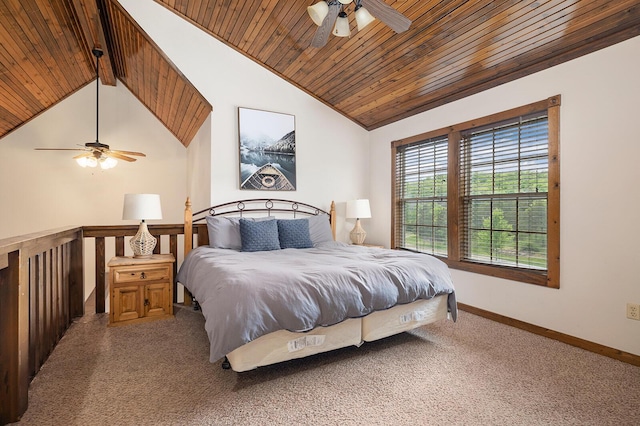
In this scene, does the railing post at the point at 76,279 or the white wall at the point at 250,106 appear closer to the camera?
the railing post at the point at 76,279

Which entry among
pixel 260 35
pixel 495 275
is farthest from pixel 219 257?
pixel 495 275

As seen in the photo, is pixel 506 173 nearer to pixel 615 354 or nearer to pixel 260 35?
pixel 615 354

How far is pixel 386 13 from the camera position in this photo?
7.07 feet

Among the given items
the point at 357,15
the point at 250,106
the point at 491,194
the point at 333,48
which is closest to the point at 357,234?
the point at 491,194

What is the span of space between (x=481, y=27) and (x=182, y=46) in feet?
10.2

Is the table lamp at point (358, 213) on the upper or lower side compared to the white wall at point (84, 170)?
lower

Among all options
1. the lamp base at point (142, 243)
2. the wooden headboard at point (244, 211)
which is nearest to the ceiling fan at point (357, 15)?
the wooden headboard at point (244, 211)

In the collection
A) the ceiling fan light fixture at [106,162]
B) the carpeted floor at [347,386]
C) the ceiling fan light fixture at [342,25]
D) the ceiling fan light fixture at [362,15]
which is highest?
the ceiling fan light fixture at [342,25]

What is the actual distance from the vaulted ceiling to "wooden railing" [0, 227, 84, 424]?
2.30 meters

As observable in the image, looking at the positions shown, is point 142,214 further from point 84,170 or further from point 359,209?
point 84,170

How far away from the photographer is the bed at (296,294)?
187cm

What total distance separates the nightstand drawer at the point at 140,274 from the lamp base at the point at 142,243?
0.73 ft

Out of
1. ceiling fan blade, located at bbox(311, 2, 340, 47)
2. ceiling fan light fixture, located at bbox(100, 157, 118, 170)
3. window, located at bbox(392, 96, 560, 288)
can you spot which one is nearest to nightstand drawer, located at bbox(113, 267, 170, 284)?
ceiling fan light fixture, located at bbox(100, 157, 118, 170)

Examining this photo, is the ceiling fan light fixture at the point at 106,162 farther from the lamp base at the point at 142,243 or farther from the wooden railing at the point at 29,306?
the lamp base at the point at 142,243
